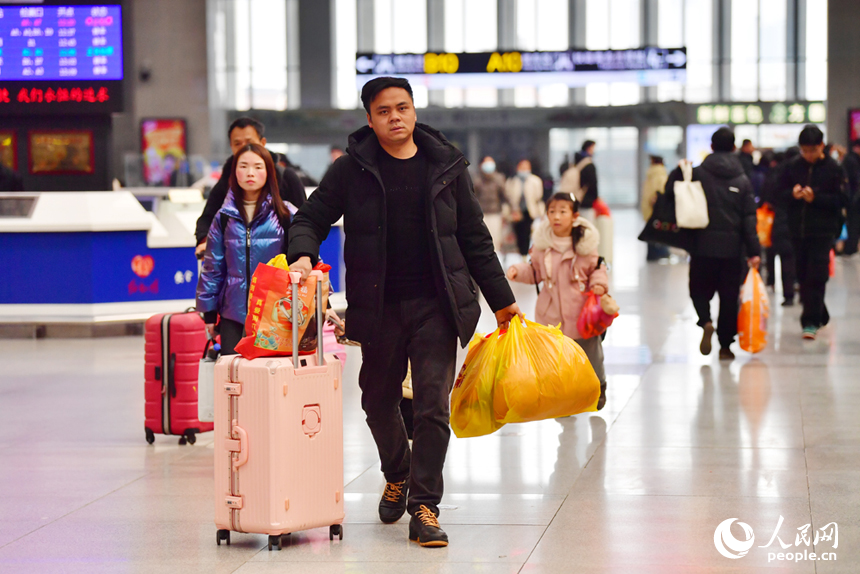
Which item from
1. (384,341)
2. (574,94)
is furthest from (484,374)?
(574,94)

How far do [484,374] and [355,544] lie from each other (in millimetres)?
817

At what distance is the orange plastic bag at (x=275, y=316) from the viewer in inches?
169

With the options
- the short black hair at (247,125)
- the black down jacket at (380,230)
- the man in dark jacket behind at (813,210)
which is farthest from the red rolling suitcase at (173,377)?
the man in dark jacket behind at (813,210)

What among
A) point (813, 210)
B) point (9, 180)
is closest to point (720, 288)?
point (813, 210)

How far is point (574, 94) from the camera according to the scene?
129ft

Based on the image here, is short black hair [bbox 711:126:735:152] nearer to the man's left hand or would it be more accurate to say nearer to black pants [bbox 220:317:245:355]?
black pants [bbox 220:317:245:355]

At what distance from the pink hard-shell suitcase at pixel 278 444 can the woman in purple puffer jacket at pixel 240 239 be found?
4.59ft

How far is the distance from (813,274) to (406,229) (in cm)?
685

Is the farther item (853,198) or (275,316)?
(853,198)

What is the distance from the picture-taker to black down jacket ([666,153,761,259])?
9.14m

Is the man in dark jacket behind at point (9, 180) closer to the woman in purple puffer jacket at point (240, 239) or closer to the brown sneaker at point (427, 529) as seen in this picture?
the woman in purple puffer jacket at point (240, 239)

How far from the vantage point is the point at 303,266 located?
4301 millimetres

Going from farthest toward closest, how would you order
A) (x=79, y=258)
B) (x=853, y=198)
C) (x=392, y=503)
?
(x=853, y=198), (x=79, y=258), (x=392, y=503)

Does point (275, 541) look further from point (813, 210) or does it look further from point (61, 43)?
point (61, 43)
